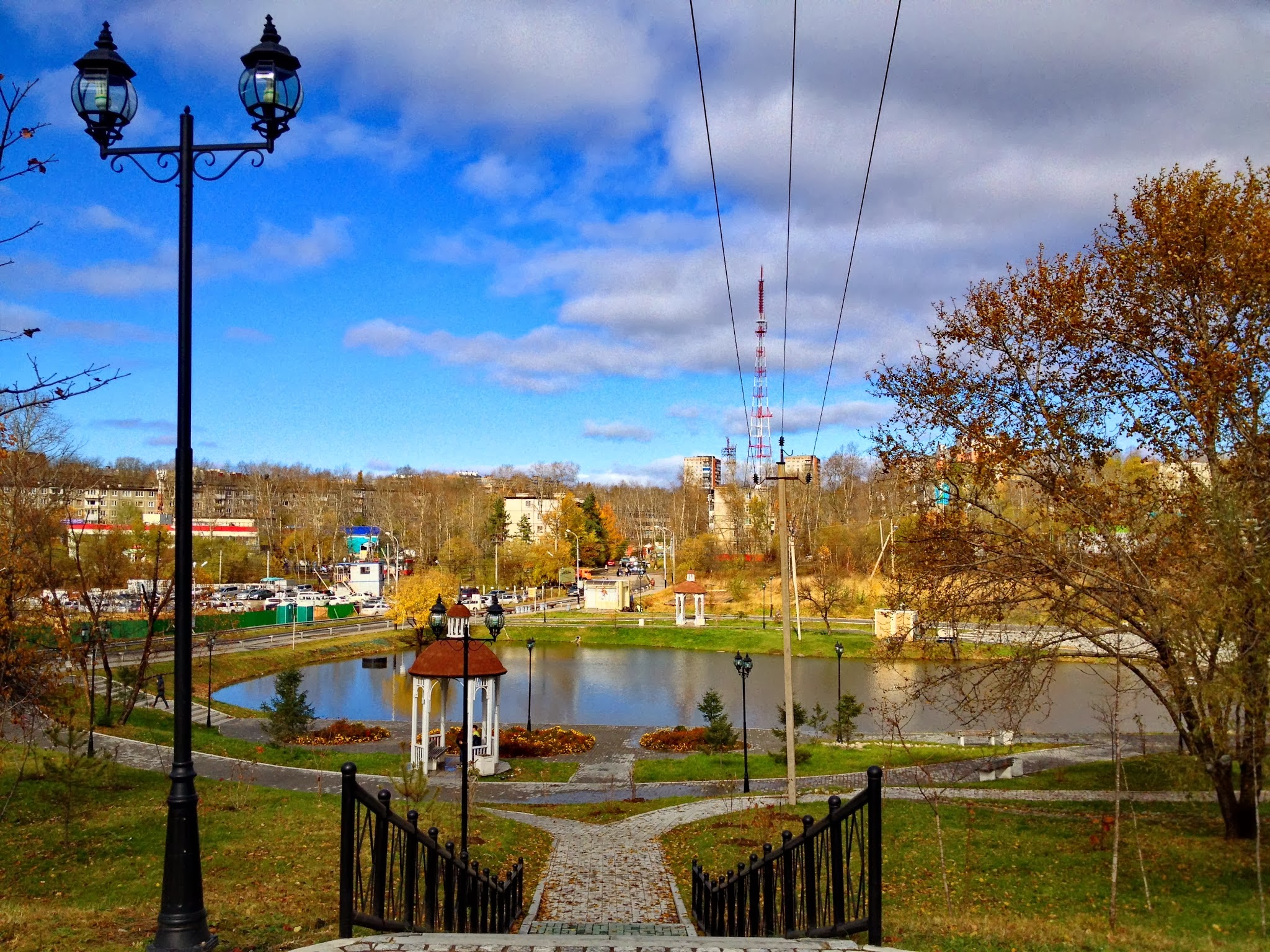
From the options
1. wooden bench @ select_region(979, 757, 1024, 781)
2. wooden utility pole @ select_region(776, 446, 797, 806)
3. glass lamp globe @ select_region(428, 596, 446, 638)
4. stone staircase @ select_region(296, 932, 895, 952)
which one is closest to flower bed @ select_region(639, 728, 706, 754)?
wooden bench @ select_region(979, 757, 1024, 781)

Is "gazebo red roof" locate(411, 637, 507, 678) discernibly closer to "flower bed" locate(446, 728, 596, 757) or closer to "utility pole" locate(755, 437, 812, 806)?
"flower bed" locate(446, 728, 596, 757)

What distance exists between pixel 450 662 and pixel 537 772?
15.5ft

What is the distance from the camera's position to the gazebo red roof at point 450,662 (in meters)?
18.3

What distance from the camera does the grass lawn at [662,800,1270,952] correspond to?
6969mm

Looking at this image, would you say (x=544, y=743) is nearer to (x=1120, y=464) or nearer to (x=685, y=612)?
(x=1120, y=464)

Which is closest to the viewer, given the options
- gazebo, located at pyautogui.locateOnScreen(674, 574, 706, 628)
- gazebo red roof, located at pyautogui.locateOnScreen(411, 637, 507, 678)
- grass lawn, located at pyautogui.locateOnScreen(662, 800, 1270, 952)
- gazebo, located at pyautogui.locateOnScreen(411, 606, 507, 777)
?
grass lawn, located at pyautogui.locateOnScreen(662, 800, 1270, 952)

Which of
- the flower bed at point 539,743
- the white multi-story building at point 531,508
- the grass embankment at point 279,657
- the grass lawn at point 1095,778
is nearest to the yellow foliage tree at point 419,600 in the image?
the grass embankment at point 279,657

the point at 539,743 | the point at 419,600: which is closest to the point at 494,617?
the point at 539,743

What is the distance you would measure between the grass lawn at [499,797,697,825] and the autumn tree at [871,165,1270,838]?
662 cm

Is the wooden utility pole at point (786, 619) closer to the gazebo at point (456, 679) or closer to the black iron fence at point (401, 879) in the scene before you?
the gazebo at point (456, 679)

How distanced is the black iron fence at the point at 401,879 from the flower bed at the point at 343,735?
19.3 meters

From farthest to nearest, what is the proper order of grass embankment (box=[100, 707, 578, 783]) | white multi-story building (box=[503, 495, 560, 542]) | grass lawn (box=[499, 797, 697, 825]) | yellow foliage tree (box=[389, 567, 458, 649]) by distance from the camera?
white multi-story building (box=[503, 495, 560, 542]), yellow foliage tree (box=[389, 567, 458, 649]), grass embankment (box=[100, 707, 578, 783]), grass lawn (box=[499, 797, 697, 825])

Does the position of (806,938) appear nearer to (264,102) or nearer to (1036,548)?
(264,102)

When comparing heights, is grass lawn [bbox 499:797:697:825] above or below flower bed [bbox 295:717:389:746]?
above
